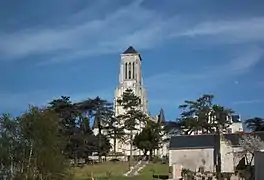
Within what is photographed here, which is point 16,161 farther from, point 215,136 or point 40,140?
point 215,136

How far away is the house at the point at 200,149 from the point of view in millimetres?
53969

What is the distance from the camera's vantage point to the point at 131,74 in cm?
11625

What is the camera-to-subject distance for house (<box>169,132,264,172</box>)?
53969 mm

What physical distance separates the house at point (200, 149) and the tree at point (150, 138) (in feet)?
61.7

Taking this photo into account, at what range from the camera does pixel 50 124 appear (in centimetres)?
3144

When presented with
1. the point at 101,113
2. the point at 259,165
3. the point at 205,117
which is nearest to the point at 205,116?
the point at 205,117

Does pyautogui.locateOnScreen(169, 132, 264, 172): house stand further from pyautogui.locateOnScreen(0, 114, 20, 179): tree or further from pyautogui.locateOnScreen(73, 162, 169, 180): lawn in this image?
pyautogui.locateOnScreen(0, 114, 20, 179): tree

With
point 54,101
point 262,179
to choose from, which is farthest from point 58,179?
point 54,101

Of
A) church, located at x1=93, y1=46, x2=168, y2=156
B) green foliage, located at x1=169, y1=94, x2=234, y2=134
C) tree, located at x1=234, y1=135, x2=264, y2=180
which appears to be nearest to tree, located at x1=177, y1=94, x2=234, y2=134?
green foliage, located at x1=169, y1=94, x2=234, y2=134

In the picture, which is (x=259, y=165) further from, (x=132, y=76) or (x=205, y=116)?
(x=132, y=76)

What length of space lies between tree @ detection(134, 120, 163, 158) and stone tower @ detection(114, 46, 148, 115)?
103ft

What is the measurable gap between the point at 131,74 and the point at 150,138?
39139 millimetres

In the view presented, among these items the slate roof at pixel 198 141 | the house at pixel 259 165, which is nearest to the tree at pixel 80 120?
the slate roof at pixel 198 141

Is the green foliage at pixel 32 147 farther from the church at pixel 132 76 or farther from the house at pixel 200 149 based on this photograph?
the church at pixel 132 76
